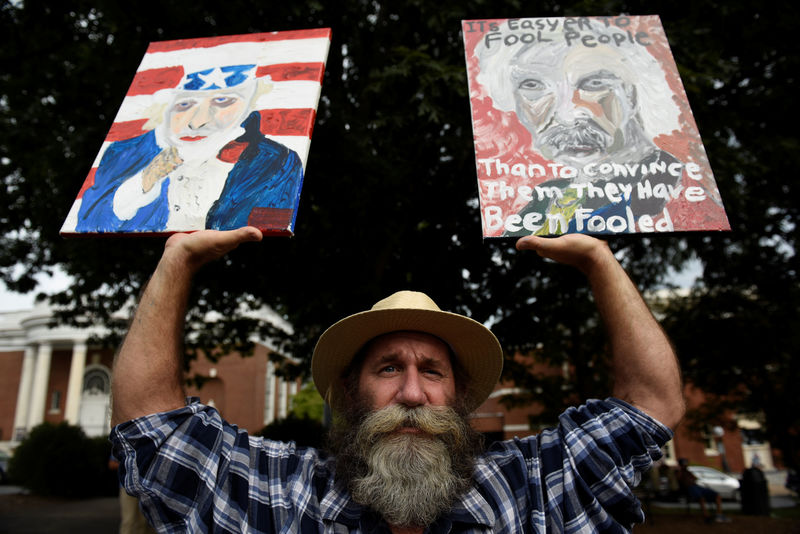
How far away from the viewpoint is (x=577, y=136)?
2.19m

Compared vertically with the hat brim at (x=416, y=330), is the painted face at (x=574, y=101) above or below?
above

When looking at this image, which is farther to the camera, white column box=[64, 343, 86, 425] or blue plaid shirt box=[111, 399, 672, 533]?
white column box=[64, 343, 86, 425]

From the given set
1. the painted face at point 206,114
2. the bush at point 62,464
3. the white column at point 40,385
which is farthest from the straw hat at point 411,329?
the white column at point 40,385

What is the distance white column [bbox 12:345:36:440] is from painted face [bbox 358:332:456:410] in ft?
111

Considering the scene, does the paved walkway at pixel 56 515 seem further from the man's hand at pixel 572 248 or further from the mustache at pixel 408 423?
the man's hand at pixel 572 248

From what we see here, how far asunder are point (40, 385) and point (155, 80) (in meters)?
32.6

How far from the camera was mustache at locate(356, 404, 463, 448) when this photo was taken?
1.95 metres

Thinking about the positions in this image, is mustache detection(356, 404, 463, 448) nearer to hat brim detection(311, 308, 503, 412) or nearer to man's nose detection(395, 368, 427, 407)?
man's nose detection(395, 368, 427, 407)

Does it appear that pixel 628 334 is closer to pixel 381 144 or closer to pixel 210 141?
pixel 210 141

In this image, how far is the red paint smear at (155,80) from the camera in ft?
8.07

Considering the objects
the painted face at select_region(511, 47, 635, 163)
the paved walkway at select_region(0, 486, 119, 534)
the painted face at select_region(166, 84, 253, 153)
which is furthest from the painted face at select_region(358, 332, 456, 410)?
the paved walkway at select_region(0, 486, 119, 534)

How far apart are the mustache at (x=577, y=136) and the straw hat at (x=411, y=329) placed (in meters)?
0.81

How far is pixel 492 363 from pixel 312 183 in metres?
3.30

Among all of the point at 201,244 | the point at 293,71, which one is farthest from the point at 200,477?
the point at 293,71
